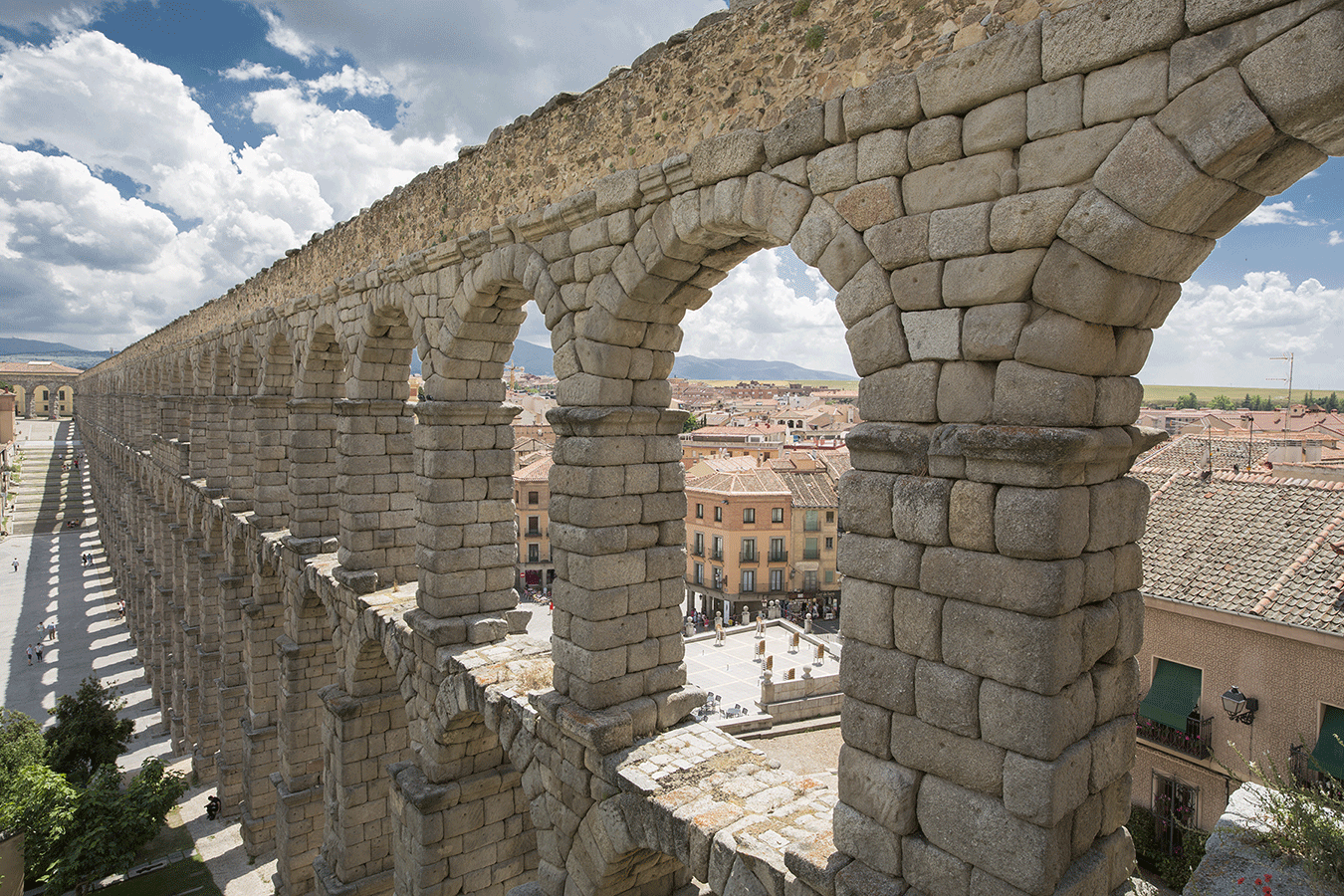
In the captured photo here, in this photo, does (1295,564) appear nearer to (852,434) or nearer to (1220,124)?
(852,434)

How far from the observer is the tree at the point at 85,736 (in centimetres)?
1609

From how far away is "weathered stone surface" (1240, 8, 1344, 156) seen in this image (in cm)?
268

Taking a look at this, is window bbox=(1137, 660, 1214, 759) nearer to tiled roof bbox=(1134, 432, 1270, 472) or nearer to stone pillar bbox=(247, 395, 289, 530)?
tiled roof bbox=(1134, 432, 1270, 472)

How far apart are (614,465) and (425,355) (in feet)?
11.2

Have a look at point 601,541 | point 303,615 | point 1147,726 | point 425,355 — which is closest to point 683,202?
point 601,541

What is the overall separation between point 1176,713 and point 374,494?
1172 centimetres

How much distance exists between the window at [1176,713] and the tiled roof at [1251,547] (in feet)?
3.96

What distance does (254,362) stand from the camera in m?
15.7

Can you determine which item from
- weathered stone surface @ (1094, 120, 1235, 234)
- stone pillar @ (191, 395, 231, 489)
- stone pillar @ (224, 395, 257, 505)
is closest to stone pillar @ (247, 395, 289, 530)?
stone pillar @ (224, 395, 257, 505)

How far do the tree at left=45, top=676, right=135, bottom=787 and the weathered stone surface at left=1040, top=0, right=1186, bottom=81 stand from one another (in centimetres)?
1948

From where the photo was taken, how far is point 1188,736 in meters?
11.6

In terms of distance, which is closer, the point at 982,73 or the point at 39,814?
the point at 982,73

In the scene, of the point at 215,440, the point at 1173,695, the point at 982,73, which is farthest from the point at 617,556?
the point at 215,440

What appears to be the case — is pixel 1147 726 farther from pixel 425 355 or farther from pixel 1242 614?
pixel 425 355
